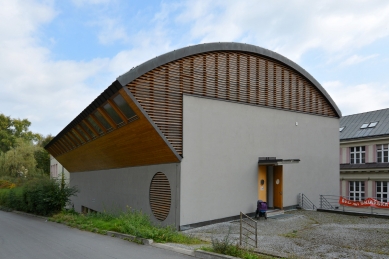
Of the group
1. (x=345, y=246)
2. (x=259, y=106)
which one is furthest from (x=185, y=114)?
(x=345, y=246)

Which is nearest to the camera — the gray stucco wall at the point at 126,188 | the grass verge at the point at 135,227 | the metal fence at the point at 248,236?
the metal fence at the point at 248,236

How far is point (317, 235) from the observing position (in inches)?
Result: 506

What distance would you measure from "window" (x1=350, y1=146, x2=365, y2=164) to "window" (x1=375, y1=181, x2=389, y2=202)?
2.82 meters

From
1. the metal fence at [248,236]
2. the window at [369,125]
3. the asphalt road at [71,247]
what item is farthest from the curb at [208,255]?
the window at [369,125]

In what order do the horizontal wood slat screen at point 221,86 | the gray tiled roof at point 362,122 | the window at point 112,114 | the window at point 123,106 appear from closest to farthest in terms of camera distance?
the horizontal wood slat screen at point 221,86 < the window at point 123,106 < the window at point 112,114 < the gray tiled roof at point 362,122

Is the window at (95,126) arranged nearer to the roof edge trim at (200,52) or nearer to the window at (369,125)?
the roof edge trim at (200,52)

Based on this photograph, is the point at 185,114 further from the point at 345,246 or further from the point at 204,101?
the point at 345,246

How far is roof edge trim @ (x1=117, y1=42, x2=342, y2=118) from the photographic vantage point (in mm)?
14503

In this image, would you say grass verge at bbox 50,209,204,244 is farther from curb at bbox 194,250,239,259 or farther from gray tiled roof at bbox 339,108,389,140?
gray tiled roof at bbox 339,108,389,140

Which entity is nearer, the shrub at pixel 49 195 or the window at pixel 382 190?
the shrub at pixel 49 195

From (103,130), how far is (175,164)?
535 cm

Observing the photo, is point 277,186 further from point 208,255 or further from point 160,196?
point 208,255

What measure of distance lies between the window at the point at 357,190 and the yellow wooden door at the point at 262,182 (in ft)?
52.7

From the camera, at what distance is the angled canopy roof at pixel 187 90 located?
49.3 feet
